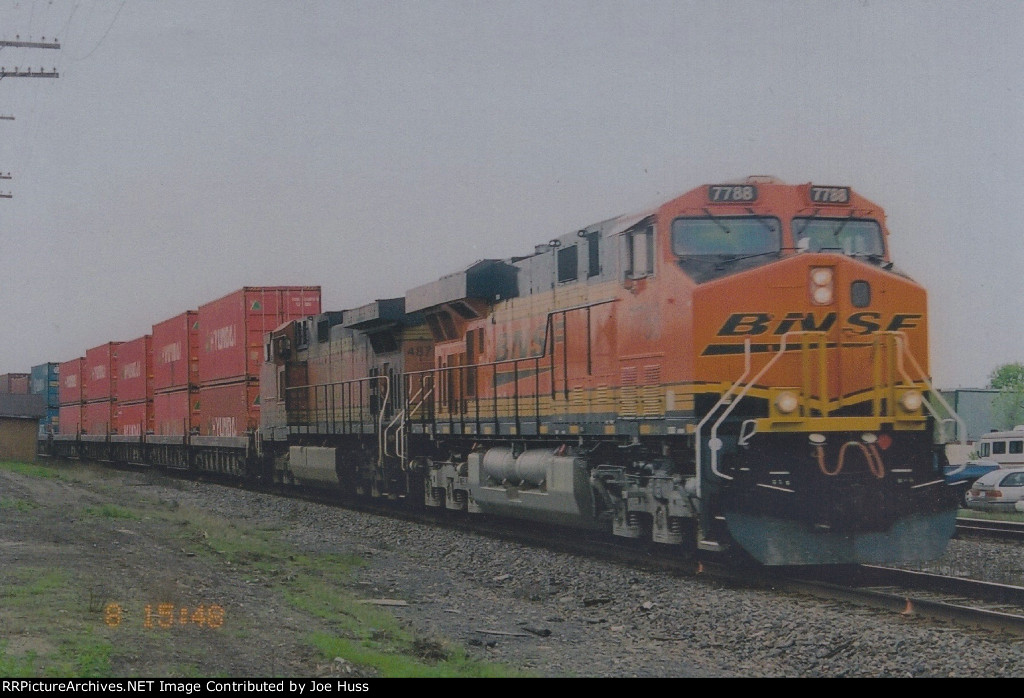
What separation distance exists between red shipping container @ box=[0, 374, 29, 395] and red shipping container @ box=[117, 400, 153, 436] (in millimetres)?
17608

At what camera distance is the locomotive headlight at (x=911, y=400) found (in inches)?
443

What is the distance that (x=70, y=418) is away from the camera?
51.8 metres

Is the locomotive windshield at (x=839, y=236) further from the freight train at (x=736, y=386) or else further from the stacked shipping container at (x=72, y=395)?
the stacked shipping container at (x=72, y=395)

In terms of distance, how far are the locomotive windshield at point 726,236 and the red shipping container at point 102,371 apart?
3686 cm

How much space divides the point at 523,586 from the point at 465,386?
592 cm

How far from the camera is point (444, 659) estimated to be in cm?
812

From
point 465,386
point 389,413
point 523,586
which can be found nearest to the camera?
point 523,586

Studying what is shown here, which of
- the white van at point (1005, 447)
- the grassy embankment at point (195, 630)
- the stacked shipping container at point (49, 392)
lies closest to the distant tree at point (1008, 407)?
the white van at point (1005, 447)

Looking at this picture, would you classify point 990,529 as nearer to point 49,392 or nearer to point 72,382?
point 72,382

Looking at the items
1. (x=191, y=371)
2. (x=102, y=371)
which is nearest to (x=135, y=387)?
(x=102, y=371)

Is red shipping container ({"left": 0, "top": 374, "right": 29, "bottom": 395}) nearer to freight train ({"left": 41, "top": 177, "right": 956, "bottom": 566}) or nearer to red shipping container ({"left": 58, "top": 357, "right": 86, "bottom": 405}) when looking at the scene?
red shipping container ({"left": 58, "top": 357, "right": 86, "bottom": 405})

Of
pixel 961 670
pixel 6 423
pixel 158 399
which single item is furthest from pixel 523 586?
pixel 6 423

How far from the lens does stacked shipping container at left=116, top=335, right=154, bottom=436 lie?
40.6 metres

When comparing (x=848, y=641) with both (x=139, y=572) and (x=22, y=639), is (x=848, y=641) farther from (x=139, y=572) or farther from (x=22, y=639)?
(x=139, y=572)
